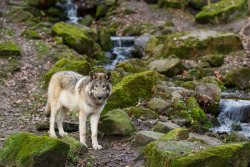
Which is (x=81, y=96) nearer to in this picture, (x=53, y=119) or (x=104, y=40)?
(x=53, y=119)

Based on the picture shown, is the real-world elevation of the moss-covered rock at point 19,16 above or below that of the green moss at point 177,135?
above

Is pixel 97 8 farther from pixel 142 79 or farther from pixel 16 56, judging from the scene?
pixel 142 79

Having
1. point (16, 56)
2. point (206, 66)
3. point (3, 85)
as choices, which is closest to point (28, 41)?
point (16, 56)

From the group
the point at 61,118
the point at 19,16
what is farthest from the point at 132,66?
the point at 19,16

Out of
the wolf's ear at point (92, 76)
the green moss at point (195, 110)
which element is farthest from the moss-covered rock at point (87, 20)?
the wolf's ear at point (92, 76)

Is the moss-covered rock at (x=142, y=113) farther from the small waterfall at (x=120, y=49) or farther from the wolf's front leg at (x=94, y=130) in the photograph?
the small waterfall at (x=120, y=49)

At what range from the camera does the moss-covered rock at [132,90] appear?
→ 945cm

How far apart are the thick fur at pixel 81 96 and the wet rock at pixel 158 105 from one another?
307 centimetres

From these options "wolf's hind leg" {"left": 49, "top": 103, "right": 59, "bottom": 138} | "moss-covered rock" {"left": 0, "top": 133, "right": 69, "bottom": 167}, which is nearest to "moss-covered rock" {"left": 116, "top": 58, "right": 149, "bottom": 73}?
"wolf's hind leg" {"left": 49, "top": 103, "right": 59, "bottom": 138}

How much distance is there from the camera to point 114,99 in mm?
9445

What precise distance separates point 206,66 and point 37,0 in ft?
53.4

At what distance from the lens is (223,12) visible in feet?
71.3

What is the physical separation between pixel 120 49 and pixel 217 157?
16.6 meters

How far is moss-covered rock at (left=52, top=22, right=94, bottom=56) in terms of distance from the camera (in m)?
16.7
